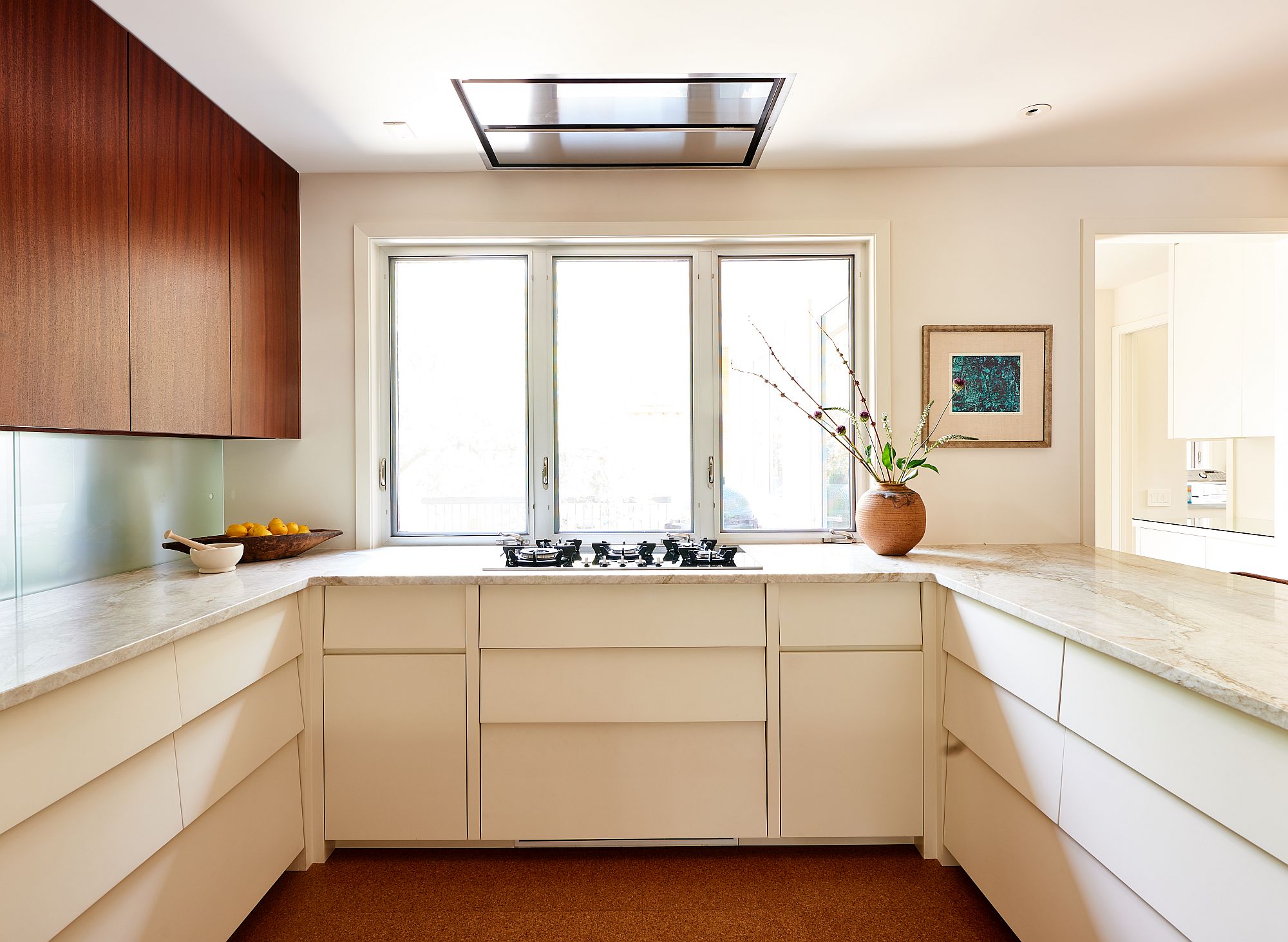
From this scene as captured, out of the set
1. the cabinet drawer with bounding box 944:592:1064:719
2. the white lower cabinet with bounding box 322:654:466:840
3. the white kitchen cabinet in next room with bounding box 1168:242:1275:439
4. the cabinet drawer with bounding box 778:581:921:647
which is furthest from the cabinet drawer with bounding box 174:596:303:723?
the white kitchen cabinet in next room with bounding box 1168:242:1275:439

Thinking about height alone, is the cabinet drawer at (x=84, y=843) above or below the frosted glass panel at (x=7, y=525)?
below

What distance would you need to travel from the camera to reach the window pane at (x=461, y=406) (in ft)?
9.02

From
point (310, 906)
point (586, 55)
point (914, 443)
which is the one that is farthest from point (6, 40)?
point (914, 443)

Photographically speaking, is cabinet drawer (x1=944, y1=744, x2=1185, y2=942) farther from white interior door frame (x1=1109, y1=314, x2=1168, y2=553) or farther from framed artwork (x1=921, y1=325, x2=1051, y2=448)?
white interior door frame (x1=1109, y1=314, x2=1168, y2=553)

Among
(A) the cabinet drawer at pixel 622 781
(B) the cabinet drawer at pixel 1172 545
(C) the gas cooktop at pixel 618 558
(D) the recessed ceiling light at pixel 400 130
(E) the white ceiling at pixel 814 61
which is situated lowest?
(A) the cabinet drawer at pixel 622 781

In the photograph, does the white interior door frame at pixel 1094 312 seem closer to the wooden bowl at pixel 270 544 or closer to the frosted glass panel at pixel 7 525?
the wooden bowl at pixel 270 544

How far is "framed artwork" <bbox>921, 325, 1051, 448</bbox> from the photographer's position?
8.67ft

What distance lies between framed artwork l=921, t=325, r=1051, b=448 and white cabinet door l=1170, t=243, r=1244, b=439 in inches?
68.6

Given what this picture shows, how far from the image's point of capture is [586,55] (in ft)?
6.15

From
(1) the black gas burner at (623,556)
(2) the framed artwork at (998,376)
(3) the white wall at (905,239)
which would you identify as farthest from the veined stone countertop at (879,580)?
(2) the framed artwork at (998,376)

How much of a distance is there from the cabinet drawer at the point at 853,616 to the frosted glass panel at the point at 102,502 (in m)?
2.07

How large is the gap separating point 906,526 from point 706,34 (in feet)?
5.38

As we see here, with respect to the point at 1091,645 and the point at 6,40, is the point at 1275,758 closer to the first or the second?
the point at 1091,645

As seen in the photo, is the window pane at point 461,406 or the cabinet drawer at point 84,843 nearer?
the cabinet drawer at point 84,843
